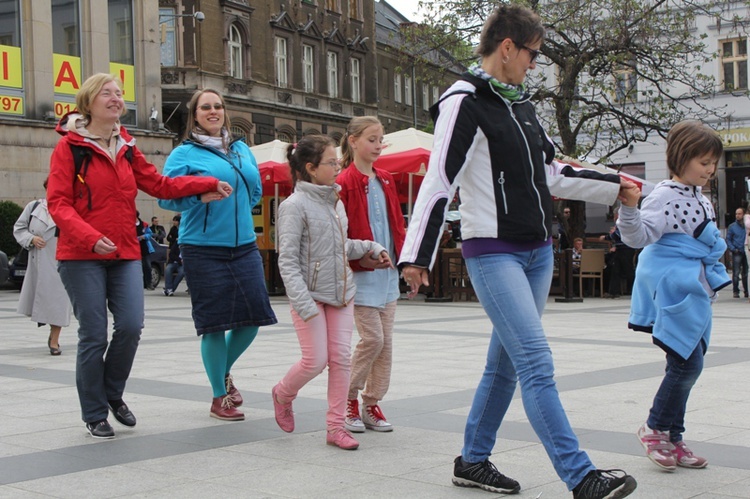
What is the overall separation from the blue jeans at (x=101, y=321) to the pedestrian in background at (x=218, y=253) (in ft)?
1.33

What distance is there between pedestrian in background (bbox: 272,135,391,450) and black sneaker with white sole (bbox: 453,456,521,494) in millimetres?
1007

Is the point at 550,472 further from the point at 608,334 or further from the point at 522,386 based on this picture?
the point at 608,334

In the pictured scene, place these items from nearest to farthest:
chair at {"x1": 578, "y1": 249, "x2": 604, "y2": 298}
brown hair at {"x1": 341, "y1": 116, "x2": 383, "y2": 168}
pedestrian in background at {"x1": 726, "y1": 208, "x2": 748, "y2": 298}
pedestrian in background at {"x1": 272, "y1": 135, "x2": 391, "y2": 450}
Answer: pedestrian in background at {"x1": 272, "y1": 135, "x2": 391, "y2": 450} < brown hair at {"x1": 341, "y1": 116, "x2": 383, "y2": 168} < chair at {"x1": 578, "y1": 249, "x2": 604, "y2": 298} < pedestrian in background at {"x1": 726, "y1": 208, "x2": 748, "y2": 298}

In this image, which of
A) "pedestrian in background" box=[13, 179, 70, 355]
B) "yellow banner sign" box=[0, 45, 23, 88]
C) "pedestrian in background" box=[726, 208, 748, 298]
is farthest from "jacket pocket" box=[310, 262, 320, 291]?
"yellow banner sign" box=[0, 45, 23, 88]

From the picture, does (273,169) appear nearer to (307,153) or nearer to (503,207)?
(307,153)

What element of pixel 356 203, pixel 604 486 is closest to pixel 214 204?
pixel 356 203

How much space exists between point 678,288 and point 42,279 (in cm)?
743

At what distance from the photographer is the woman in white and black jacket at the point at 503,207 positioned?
13.4 feet

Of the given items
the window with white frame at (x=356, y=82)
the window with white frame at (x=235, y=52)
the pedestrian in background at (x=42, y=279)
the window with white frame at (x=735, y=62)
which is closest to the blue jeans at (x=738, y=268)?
the pedestrian in background at (x=42, y=279)

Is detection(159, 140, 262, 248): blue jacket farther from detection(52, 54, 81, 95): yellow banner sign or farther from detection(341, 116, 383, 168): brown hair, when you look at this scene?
detection(52, 54, 81, 95): yellow banner sign

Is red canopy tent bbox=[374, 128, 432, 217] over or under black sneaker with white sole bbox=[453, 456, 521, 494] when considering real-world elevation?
over

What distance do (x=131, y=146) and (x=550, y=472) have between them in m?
3.01

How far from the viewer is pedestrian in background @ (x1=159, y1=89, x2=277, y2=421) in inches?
243

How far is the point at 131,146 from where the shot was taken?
20.0 feet
